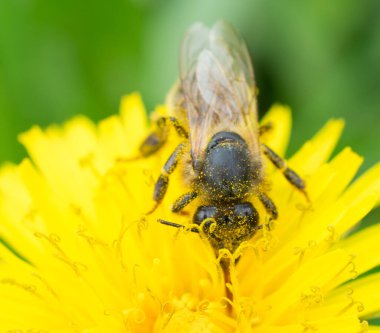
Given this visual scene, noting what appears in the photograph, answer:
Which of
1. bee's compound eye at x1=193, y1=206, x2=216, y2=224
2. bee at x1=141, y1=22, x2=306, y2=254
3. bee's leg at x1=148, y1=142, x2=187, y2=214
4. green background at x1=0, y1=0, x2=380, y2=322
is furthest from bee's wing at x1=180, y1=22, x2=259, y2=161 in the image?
green background at x1=0, y1=0, x2=380, y2=322

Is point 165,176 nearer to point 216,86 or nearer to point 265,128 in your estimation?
point 216,86

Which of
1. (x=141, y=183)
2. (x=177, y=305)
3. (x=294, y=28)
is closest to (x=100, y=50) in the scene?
(x=294, y=28)

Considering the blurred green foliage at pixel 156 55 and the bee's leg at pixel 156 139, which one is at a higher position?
the blurred green foliage at pixel 156 55

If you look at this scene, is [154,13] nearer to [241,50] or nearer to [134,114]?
[134,114]

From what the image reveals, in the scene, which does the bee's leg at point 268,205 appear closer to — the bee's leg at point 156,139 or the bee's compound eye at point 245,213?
the bee's compound eye at point 245,213

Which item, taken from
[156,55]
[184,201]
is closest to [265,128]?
[184,201]

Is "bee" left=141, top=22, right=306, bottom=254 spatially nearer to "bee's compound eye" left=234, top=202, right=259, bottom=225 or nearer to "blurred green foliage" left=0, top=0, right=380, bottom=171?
"bee's compound eye" left=234, top=202, right=259, bottom=225

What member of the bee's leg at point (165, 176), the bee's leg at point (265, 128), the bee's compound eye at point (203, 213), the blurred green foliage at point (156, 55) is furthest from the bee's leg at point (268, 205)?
the blurred green foliage at point (156, 55)
